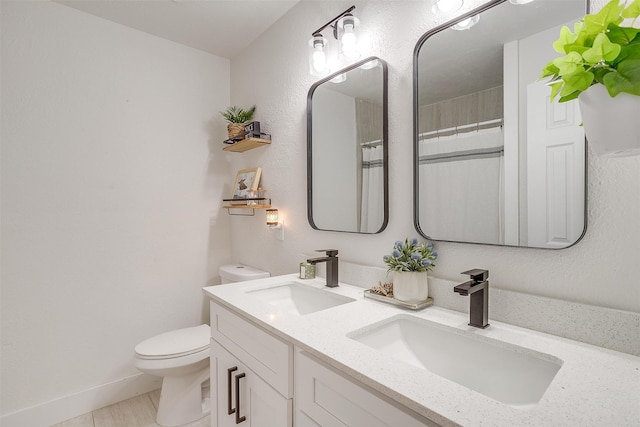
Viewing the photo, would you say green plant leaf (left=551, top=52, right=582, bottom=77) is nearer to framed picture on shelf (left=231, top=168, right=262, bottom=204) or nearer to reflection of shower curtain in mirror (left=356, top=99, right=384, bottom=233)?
reflection of shower curtain in mirror (left=356, top=99, right=384, bottom=233)

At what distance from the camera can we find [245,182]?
90.8 inches

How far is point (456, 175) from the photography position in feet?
3.79

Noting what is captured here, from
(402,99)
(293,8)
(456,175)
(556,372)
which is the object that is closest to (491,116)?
(456,175)

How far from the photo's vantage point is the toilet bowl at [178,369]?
1.75m

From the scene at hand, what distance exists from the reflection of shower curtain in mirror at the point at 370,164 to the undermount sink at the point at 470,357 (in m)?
0.49

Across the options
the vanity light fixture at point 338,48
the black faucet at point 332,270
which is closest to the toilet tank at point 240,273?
the black faucet at point 332,270

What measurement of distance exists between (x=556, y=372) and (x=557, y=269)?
0.97ft

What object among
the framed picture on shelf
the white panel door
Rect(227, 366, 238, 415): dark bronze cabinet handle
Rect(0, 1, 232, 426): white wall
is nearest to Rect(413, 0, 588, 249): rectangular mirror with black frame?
the white panel door

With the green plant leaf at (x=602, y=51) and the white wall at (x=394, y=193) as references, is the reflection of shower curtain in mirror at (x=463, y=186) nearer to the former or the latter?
the white wall at (x=394, y=193)

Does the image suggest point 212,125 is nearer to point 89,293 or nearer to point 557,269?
point 89,293

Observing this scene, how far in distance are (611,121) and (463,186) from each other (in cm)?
53

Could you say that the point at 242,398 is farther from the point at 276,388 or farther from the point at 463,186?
the point at 463,186

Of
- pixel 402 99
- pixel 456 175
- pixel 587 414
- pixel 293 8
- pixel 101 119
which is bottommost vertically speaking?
pixel 587 414

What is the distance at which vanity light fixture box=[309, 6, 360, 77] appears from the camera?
1.45 m
